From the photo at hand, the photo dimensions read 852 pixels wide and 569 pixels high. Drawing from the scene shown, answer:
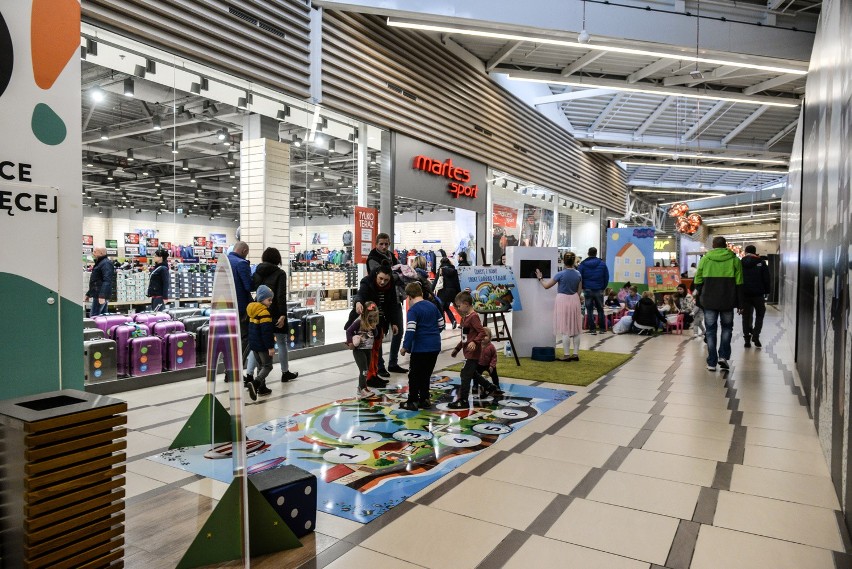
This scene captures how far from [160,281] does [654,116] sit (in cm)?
1362

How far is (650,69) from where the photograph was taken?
10977mm

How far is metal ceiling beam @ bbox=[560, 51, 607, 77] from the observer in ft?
35.1

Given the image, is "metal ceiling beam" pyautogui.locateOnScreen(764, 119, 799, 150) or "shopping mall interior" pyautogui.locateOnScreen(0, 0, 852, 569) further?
"metal ceiling beam" pyautogui.locateOnScreen(764, 119, 799, 150)

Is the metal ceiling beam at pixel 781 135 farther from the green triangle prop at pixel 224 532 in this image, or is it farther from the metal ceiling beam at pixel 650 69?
the green triangle prop at pixel 224 532

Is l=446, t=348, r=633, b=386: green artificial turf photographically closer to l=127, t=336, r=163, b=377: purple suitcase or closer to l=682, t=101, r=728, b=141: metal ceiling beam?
l=127, t=336, r=163, b=377: purple suitcase

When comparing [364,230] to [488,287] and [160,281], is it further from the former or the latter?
[160,281]

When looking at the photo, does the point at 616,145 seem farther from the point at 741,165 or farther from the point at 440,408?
the point at 440,408

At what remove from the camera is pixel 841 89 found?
3.29m

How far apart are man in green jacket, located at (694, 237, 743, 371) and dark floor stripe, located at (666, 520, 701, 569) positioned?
185 inches

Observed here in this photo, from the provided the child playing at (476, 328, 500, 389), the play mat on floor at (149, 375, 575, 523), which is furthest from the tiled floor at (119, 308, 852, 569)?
the child playing at (476, 328, 500, 389)

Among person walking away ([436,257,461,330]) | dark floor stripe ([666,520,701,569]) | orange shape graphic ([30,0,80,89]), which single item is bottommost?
dark floor stripe ([666,520,701,569])

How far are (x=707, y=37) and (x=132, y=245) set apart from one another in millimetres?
9651

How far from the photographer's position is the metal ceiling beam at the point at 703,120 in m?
13.8

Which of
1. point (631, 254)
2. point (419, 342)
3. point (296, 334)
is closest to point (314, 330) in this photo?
point (296, 334)
